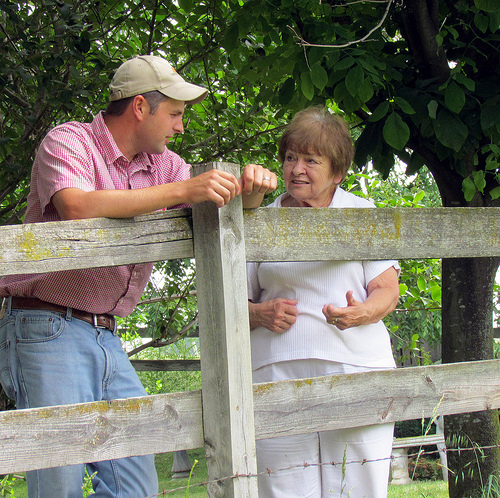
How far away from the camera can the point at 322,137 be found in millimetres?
2289

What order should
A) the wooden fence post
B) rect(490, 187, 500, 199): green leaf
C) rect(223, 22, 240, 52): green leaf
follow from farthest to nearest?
rect(223, 22, 240, 52): green leaf → rect(490, 187, 500, 199): green leaf → the wooden fence post

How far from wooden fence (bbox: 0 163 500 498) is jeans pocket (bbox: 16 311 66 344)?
1.24ft

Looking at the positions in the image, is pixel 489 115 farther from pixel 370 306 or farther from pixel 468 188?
pixel 370 306

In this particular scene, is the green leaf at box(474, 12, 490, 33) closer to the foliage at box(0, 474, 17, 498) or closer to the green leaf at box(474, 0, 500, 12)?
the green leaf at box(474, 0, 500, 12)

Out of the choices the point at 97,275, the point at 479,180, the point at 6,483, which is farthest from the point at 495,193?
the point at 6,483

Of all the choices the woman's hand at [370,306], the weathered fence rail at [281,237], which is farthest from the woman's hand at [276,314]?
the weathered fence rail at [281,237]

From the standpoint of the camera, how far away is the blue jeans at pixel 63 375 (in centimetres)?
189

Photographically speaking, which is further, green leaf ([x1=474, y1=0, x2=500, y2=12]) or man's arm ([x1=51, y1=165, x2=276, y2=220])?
green leaf ([x1=474, y1=0, x2=500, y2=12])

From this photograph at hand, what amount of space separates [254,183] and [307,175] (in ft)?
1.86

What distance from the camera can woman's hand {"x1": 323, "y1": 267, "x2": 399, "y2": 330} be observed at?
2.00 m

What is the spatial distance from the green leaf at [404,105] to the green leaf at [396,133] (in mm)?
55

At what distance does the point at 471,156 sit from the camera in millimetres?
3186

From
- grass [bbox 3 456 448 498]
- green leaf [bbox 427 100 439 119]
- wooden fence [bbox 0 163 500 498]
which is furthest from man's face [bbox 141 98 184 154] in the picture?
grass [bbox 3 456 448 498]

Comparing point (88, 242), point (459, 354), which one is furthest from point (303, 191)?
point (459, 354)
